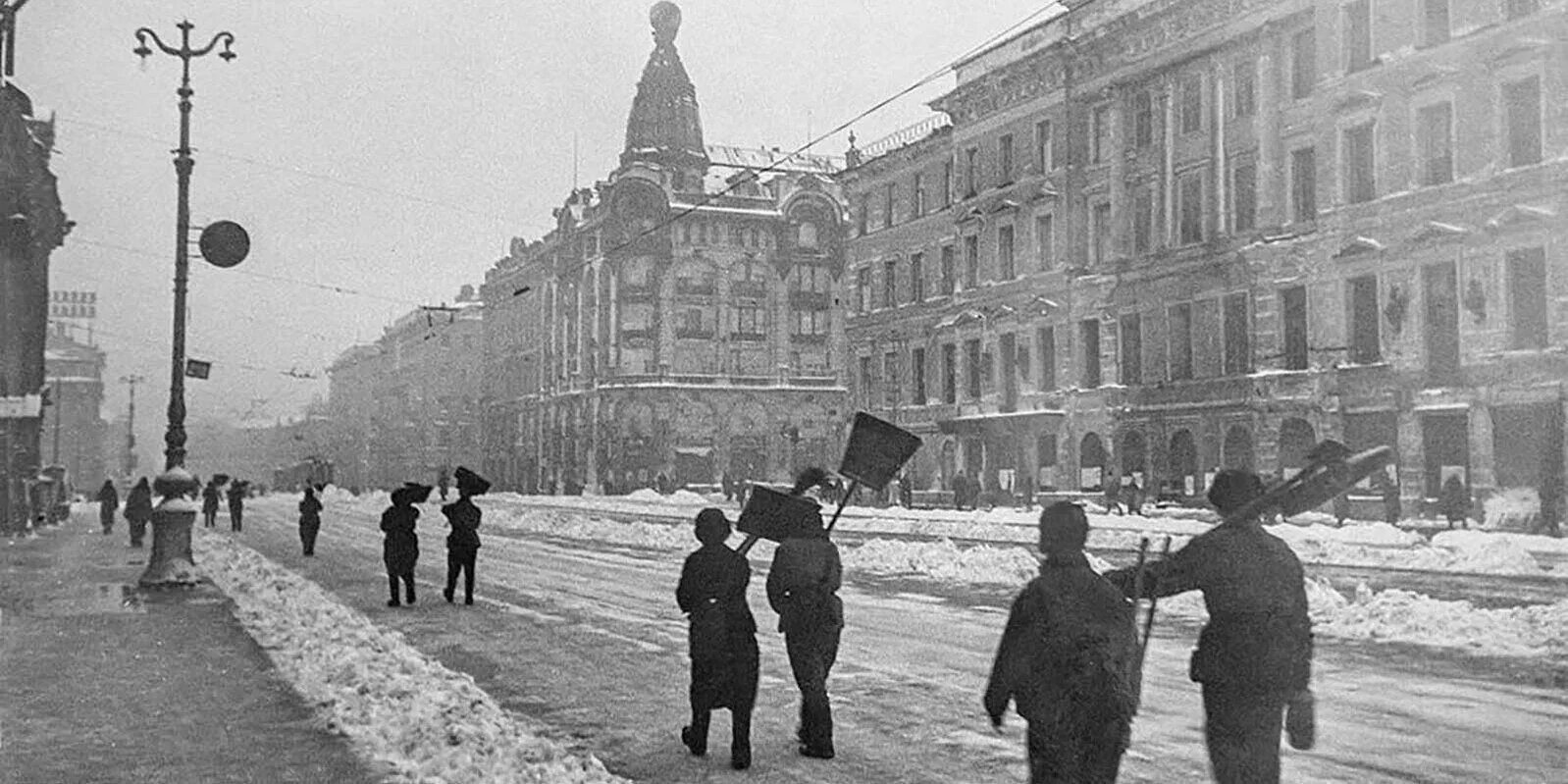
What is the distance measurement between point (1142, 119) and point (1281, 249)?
189 inches

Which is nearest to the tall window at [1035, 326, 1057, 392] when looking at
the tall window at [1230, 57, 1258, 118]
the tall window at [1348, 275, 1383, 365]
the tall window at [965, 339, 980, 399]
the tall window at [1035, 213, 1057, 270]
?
the tall window at [1035, 213, 1057, 270]

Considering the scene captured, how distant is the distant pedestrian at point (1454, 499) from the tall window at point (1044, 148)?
36.1 ft

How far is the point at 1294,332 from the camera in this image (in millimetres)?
20875

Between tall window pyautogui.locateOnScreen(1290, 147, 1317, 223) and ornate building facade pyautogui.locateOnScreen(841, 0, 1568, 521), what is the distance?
42mm

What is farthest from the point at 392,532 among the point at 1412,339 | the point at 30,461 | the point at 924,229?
the point at 924,229

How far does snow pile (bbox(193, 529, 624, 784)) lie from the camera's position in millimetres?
6875

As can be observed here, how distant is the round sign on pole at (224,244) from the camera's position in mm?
16172

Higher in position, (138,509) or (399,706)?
(138,509)

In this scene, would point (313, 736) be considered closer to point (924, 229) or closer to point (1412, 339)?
point (1412, 339)

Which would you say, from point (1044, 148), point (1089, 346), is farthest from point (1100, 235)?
point (1044, 148)

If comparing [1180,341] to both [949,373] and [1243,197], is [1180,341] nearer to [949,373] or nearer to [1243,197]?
[1243,197]

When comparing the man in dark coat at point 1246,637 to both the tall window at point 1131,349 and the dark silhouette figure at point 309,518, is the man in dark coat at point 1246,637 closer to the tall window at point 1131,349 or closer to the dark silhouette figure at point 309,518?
the tall window at point 1131,349

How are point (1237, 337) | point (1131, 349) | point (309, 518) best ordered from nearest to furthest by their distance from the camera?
point (1237, 337) < point (1131, 349) < point (309, 518)

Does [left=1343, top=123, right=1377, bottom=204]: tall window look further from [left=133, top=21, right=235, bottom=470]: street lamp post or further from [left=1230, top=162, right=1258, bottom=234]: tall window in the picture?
[left=133, top=21, right=235, bottom=470]: street lamp post
